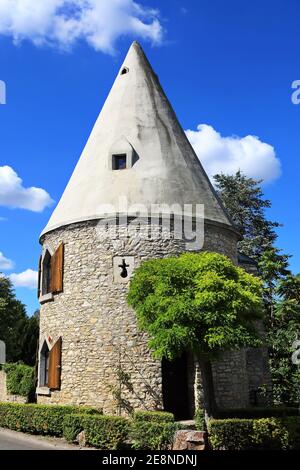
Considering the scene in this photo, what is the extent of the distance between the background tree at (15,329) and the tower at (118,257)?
836 cm

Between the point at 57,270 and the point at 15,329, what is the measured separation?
1593cm

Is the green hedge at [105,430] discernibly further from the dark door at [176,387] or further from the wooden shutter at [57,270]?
the wooden shutter at [57,270]

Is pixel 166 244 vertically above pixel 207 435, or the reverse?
pixel 166 244

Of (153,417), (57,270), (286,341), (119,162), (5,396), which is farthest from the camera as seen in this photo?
(5,396)

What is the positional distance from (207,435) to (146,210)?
770 cm

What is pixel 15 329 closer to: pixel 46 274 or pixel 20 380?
pixel 20 380

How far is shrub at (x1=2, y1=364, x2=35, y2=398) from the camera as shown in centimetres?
1905

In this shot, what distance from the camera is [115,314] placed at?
1562 cm

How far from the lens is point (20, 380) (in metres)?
19.8

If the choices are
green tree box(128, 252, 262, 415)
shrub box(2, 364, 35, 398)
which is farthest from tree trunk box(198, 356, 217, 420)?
shrub box(2, 364, 35, 398)

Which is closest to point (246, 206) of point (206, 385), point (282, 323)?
point (282, 323)

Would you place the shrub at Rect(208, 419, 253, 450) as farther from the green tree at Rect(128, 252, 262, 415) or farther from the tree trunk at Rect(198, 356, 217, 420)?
the green tree at Rect(128, 252, 262, 415)

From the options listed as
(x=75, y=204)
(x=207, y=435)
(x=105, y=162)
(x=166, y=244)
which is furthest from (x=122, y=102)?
(x=207, y=435)
